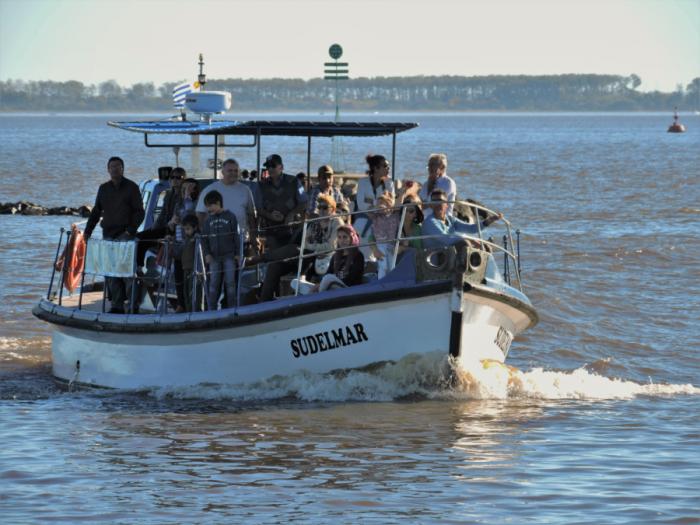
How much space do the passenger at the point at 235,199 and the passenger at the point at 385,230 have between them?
1.35 metres

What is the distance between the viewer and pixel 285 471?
37.3 ft

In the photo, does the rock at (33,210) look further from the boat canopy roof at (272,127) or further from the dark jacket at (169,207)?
the dark jacket at (169,207)

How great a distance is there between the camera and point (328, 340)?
13.2 m

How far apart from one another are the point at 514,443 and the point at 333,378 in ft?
6.84

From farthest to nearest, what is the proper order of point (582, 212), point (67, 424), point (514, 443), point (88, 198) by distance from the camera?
1. point (88, 198)
2. point (582, 212)
3. point (67, 424)
4. point (514, 443)

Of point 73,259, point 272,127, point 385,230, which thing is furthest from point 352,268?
point 73,259

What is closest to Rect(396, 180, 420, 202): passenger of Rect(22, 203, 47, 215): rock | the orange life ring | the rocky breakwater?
the orange life ring

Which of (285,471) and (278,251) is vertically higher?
(278,251)

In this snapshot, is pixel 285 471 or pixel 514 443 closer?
pixel 285 471

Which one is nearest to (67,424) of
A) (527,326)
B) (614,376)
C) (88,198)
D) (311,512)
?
(311,512)

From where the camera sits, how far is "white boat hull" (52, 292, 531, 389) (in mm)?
12938

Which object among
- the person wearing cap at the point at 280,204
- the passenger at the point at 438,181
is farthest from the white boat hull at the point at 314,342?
the person wearing cap at the point at 280,204

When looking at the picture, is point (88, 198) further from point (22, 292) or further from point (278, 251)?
point (278, 251)

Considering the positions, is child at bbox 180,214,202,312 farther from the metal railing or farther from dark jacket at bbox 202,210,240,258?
dark jacket at bbox 202,210,240,258
